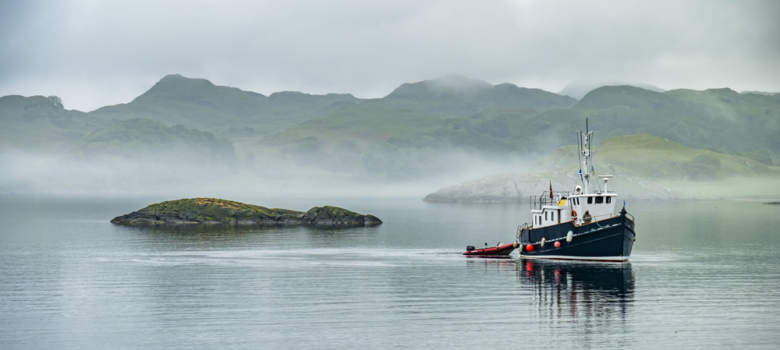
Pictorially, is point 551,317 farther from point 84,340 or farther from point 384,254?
point 384,254

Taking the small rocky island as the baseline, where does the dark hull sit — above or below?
below

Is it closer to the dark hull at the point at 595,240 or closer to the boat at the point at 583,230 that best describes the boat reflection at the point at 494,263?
the boat at the point at 583,230

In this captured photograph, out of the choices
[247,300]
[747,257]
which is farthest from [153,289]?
[747,257]

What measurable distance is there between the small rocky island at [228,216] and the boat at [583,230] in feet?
216

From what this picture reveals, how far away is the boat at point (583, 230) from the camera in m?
72.9

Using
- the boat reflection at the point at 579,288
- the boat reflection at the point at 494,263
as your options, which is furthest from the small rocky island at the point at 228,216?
the boat reflection at the point at 579,288

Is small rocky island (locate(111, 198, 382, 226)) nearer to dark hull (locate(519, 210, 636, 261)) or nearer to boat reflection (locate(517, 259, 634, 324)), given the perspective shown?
dark hull (locate(519, 210, 636, 261))

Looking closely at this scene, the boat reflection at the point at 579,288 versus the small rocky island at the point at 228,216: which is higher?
the small rocky island at the point at 228,216

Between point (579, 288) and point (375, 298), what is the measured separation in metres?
16.5

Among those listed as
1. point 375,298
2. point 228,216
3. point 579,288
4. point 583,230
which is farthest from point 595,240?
point 228,216

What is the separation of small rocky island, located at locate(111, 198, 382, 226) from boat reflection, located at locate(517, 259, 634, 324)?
6893 centimetres

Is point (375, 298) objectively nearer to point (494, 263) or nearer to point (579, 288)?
point (579, 288)

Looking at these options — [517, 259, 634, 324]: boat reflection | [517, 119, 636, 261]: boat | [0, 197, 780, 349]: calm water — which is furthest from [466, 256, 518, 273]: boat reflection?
[517, 119, 636, 261]: boat

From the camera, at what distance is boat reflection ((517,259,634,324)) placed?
50281 mm
